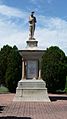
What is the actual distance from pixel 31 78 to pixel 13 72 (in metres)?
11.4

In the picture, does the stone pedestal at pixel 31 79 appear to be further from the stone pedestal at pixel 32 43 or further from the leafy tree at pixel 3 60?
the leafy tree at pixel 3 60

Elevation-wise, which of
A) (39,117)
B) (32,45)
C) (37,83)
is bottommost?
(39,117)

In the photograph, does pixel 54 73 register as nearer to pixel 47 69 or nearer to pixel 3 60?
pixel 47 69

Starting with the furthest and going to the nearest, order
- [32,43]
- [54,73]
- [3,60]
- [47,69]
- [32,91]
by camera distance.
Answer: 1. [3,60]
2. [47,69]
3. [54,73]
4. [32,43]
5. [32,91]

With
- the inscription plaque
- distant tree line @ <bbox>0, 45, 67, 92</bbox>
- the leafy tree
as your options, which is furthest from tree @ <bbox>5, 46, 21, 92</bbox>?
the inscription plaque

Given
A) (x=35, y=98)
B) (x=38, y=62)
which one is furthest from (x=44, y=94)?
(x=38, y=62)

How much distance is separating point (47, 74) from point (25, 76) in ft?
36.8

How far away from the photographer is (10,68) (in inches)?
1361

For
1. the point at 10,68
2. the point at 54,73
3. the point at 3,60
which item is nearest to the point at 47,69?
the point at 54,73

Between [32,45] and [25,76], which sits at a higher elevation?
→ [32,45]

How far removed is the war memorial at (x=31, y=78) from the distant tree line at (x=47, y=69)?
10.3m

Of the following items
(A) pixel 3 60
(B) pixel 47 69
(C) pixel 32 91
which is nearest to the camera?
(C) pixel 32 91

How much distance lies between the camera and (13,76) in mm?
34312

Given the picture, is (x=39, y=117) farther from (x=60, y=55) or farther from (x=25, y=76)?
(x=60, y=55)
